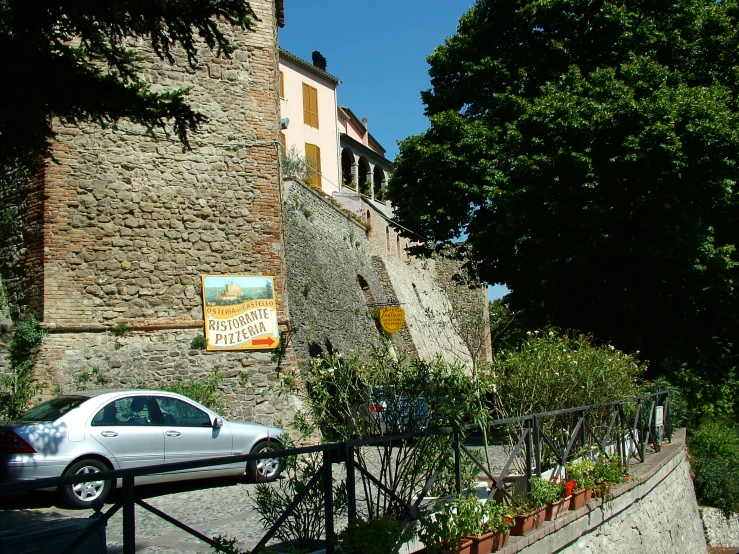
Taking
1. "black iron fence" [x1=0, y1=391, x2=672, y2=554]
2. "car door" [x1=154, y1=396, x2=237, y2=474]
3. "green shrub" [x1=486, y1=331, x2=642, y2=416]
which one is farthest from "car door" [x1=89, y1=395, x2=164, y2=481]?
"green shrub" [x1=486, y1=331, x2=642, y2=416]

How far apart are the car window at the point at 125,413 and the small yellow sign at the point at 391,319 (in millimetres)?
12378

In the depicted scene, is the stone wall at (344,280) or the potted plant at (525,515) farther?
the stone wall at (344,280)

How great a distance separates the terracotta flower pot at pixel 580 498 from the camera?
7016mm

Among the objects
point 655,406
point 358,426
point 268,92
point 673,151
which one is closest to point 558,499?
point 358,426

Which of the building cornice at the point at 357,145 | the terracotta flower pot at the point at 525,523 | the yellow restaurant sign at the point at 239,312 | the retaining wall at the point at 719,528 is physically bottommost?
the retaining wall at the point at 719,528

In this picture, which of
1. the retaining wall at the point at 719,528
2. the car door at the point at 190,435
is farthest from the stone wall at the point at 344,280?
the retaining wall at the point at 719,528

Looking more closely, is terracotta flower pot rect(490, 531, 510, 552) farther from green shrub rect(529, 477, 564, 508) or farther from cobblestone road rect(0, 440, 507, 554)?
cobblestone road rect(0, 440, 507, 554)

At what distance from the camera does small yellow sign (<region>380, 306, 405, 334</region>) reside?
20.9 metres

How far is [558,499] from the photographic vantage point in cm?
675

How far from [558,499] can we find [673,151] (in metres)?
7.54

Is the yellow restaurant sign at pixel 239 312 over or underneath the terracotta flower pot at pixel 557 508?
over

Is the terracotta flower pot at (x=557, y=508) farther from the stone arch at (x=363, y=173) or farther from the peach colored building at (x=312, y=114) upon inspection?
the stone arch at (x=363, y=173)

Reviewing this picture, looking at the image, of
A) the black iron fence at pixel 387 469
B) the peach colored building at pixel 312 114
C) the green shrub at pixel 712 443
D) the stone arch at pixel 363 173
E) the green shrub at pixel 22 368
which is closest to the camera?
the black iron fence at pixel 387 469

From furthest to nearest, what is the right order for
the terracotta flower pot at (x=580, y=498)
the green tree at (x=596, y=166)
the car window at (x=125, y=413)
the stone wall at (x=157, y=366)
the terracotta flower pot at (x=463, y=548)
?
the green tree at (x=596, y=166) → the stone wall at (x=157, y=366) → the car window at (x=125, y=413) → the terracotta flower pot at (x=580, y=498) → the terracotta flower pot at (x=463, y=548)
